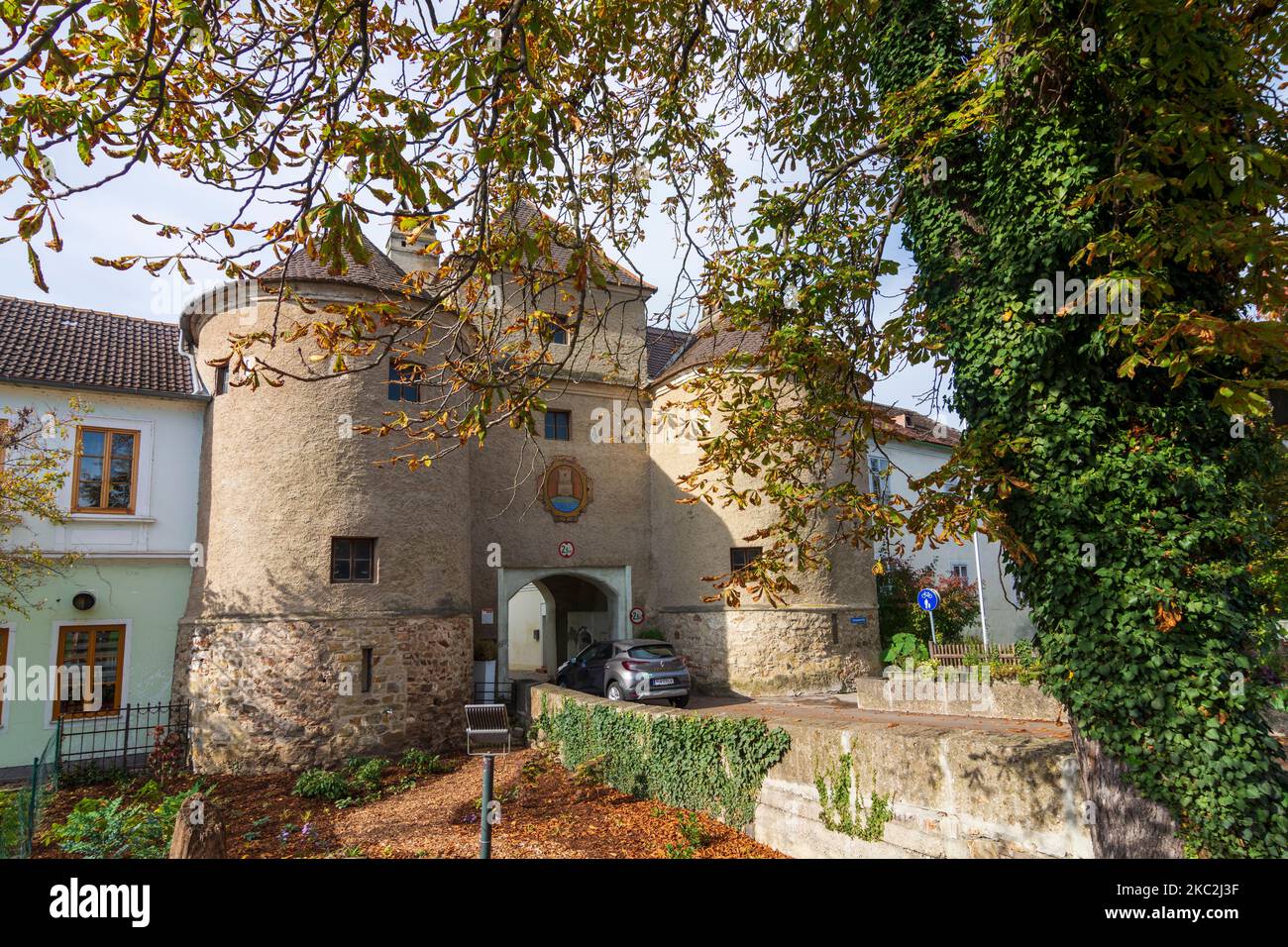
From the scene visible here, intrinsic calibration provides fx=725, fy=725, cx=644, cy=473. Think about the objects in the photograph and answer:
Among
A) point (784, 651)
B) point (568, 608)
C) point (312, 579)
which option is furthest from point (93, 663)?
point (784, 651)

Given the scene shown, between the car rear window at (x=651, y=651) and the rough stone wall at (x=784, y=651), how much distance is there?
111 inches

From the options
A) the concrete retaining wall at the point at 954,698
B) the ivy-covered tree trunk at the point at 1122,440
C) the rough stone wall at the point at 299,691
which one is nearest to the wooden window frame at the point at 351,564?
the rough stone wall at the point at 299,691

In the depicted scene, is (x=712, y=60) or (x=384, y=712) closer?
(x=712, y=60)

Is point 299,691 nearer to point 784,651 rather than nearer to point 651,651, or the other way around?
point 651,651

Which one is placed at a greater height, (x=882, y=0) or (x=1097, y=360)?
(x=882, y=0)

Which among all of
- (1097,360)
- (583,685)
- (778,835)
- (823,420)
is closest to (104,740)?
(583,685)

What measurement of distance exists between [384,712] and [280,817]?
3.17m

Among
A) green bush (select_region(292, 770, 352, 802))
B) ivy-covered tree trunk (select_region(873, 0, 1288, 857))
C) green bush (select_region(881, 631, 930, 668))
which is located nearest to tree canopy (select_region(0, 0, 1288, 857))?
ivy-covered tree trunk (select_region(873, 0, 1288, 857))

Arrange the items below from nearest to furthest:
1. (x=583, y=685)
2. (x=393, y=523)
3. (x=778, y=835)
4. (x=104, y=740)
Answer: (x=778, y=835), (x=104, y=740), (x=393, y=523), (x=583, y=685)

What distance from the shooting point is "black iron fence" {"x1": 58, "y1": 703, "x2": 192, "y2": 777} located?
44.0 feet

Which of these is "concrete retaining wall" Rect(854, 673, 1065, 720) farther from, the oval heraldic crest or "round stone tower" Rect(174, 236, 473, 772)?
"round stone tower" Rect(174, 236, 473, 772)

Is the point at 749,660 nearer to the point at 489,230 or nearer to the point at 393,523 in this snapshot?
the point at 393,523

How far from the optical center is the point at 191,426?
15859mm
